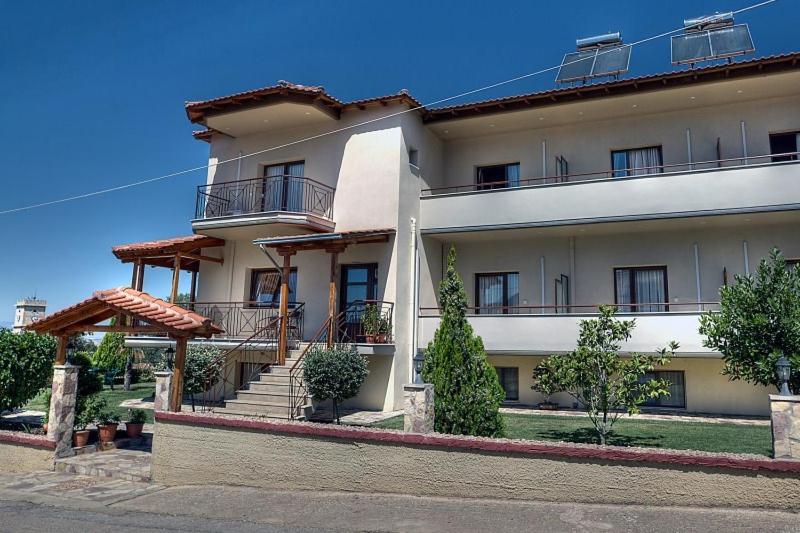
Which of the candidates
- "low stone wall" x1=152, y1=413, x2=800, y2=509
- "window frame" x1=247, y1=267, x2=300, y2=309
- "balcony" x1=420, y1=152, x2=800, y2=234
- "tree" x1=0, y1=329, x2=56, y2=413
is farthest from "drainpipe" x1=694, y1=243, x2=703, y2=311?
"tree" x1=0, y1=329, x2=56, y2=413

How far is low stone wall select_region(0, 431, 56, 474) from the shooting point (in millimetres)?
10805

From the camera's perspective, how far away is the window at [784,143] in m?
15.4

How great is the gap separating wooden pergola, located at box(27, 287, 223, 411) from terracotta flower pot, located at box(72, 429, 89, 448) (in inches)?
55.8

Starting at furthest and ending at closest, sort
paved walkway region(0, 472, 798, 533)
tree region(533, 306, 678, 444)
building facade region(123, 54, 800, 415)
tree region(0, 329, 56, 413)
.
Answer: building facade region(123, 54, 800, 415) → tree region(0, 329, 56, 413) → tree region(533, 306, 678, 444) → paved walkway region(0, 472, 798, 533)

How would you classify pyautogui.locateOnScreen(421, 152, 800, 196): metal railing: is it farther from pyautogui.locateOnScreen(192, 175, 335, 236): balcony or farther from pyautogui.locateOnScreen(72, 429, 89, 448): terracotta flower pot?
pyautogui.locateOnScreen(72, 429, 89, 448): terracotta flower pot

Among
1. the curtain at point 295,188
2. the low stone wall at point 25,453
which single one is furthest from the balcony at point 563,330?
the low stone wall at point 25,453

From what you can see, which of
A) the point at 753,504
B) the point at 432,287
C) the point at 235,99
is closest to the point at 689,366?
the point at 432,287

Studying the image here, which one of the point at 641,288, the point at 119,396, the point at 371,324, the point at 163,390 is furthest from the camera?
the point at 119,396

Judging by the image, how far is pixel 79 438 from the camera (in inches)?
443

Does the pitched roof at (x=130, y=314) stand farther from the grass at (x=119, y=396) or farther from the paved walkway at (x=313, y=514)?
the grass at (x=119, y=396)

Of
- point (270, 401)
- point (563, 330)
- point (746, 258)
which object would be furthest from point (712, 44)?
point (270, 401)

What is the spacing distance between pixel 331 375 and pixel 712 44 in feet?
44.9

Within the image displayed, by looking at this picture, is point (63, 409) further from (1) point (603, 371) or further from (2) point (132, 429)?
(1) point (603, 371)

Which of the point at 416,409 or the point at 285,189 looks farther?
the point at 285,189
